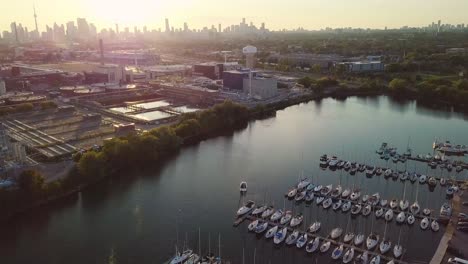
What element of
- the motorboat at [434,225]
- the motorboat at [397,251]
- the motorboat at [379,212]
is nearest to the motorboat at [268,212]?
the motorboat at [379,212]

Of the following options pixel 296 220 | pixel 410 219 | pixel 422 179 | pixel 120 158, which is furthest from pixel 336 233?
pixel 120 158

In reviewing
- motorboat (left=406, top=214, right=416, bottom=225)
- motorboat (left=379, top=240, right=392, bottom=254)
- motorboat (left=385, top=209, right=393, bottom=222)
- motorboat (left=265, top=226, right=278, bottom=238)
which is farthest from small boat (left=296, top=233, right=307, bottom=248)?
motorboat (left=406, top=214, right=416, bottom=225)

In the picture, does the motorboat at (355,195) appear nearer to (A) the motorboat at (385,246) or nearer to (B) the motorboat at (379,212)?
(B) the motorboat at (379,212)

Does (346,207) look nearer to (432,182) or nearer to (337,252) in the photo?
(337,252)

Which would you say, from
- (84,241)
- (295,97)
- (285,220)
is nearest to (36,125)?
(84,241)

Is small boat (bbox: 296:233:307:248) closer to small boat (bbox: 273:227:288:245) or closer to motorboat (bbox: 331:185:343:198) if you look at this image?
small boat (bbox: 273:227:288:245)

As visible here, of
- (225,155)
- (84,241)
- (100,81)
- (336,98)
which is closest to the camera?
(84,241)

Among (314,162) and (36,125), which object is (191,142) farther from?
(36,125)
